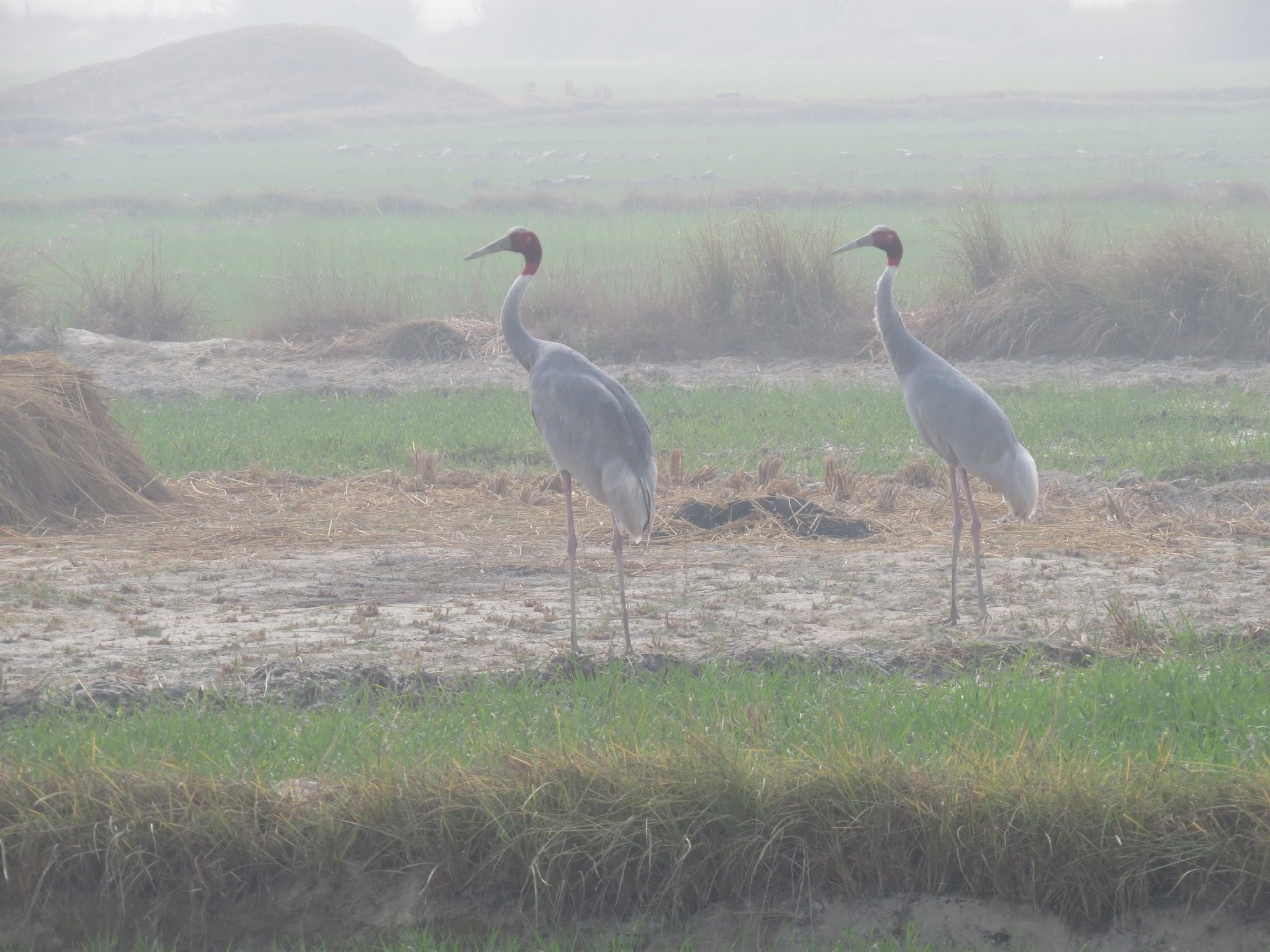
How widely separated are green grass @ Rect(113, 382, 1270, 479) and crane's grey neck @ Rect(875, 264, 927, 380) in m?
2.45

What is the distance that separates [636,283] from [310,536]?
420 inches

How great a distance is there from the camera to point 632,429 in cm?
662

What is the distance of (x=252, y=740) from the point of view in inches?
192

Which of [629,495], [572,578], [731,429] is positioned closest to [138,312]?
[731,429]

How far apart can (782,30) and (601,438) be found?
12630 centimetres

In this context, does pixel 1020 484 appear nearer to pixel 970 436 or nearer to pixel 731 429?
pixel 970 436

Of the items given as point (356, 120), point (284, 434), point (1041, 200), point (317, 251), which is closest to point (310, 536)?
point (284, 434)

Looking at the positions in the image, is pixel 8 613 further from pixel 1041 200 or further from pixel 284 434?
pixel 1041 200

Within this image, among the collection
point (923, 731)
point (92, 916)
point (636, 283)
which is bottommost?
point (92, 916)

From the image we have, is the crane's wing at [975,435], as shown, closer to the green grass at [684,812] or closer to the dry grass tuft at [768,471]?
the dry grass tuft at [768,471]

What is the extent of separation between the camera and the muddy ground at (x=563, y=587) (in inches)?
225

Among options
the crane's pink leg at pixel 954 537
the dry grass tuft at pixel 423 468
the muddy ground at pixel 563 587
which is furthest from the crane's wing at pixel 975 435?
the dry grass tuft at pixel 423 468

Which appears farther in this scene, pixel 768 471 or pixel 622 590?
pixel 768 471

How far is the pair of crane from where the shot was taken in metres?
6.55
